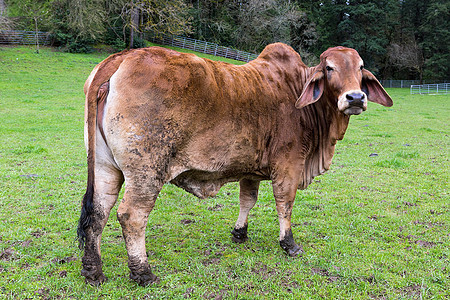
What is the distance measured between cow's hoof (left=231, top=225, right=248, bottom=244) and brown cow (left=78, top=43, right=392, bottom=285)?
609 mm

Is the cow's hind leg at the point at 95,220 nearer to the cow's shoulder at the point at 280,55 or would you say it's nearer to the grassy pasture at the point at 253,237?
the grassy pasture at the point at 253,237

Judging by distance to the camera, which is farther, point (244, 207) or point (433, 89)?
point (433, 89)

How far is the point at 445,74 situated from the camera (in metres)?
48.8

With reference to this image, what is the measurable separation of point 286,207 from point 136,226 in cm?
199

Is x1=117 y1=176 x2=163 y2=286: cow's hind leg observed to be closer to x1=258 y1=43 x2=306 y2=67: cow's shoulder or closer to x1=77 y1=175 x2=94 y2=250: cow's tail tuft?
x1=77 y1=175 x2=94 y2=250: cow's tail tuft

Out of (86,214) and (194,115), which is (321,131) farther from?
(86,214)

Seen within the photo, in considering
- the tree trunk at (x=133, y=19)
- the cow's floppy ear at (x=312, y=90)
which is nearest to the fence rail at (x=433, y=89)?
the tree trunk at (x=133, y=19)

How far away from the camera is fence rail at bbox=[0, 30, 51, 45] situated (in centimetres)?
3117

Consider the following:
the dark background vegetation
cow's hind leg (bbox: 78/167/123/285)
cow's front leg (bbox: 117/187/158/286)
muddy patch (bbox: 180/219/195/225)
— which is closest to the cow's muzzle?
cow's front leg (bbox: 117/187/158/286)

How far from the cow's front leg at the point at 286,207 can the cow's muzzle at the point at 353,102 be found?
1161mm

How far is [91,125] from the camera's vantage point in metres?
3.84

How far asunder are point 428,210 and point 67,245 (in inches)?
226

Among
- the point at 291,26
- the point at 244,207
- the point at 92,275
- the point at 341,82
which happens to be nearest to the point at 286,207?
the point at 244,207

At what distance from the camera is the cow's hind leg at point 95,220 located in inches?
155
